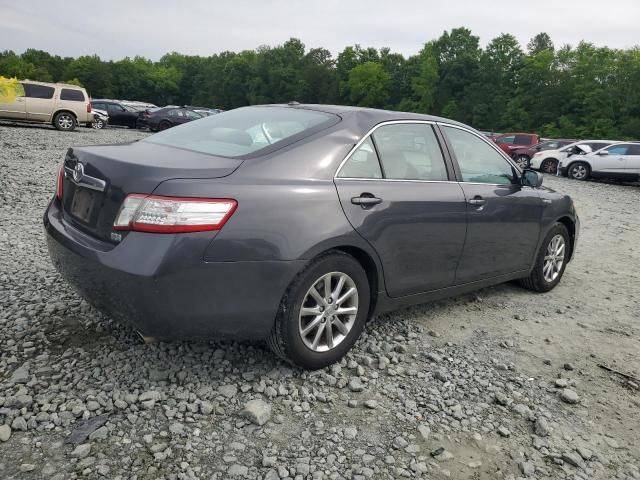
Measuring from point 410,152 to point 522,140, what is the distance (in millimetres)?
24296

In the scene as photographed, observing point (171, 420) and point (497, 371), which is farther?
point (497, 371)

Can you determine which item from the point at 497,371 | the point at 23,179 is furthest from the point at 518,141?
the point at 497,371

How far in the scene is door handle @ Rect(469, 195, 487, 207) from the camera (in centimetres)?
391

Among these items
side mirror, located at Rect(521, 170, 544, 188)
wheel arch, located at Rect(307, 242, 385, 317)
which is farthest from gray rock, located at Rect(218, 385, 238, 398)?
side mirror, located at Rect(521, 170, 544, 188)

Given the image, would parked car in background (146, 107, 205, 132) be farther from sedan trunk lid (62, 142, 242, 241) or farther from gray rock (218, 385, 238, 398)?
gray rock (218, 385, 238, 398)

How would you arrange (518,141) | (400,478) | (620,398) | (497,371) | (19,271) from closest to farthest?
(400,478)
(620,398)
(497,371)
(19,271)
(518,141)

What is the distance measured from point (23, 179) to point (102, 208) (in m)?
7.00

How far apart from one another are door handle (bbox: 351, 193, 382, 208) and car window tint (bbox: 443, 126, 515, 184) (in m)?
1.03

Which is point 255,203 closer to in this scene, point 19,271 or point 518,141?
point 19,271

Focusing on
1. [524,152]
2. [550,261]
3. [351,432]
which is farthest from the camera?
[524,152]

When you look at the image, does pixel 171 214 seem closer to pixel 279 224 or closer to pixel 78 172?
pixel 279 224

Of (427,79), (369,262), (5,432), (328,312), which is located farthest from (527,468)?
(427,79)

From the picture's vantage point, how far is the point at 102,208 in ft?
9.02

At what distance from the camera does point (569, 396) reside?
10.2ft
